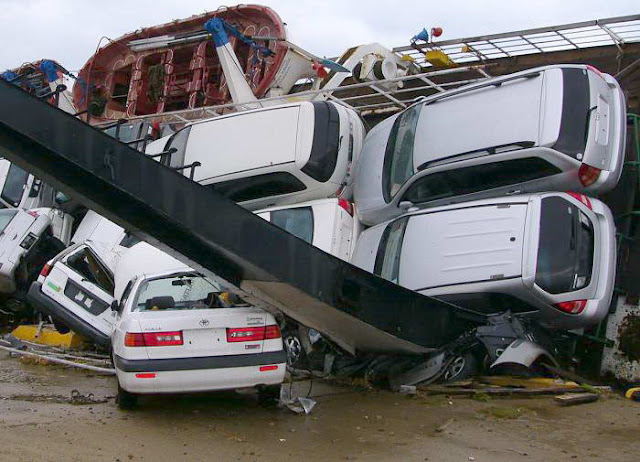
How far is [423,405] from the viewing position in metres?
7.23

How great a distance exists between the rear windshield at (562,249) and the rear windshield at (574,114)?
1.91 feet

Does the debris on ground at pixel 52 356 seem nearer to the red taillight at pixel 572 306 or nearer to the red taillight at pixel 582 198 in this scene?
the red taillight at pixel 572 306

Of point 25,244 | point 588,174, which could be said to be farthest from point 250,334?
point 25,244

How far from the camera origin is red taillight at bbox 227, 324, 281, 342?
6.78 metres

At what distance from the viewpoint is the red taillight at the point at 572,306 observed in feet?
24.6

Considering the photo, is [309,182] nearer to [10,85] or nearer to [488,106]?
[488,106]

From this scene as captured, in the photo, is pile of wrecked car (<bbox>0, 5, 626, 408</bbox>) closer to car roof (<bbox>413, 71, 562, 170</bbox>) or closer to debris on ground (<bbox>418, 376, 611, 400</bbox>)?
car roof (<bbox>413, 71, 562, 170</bbox>)

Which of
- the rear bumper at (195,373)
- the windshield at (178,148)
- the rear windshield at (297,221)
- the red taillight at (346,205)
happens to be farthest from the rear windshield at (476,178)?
the windshield at (178,148)

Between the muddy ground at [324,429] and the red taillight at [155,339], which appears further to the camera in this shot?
the red taillight at [155,339]

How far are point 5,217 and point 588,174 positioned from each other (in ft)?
29.3

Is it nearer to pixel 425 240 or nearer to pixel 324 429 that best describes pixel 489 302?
pixel 425 240

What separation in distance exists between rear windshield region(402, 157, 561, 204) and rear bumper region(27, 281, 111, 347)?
4.00m

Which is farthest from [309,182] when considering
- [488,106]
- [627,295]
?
[627,295]

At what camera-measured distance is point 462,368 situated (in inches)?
308
